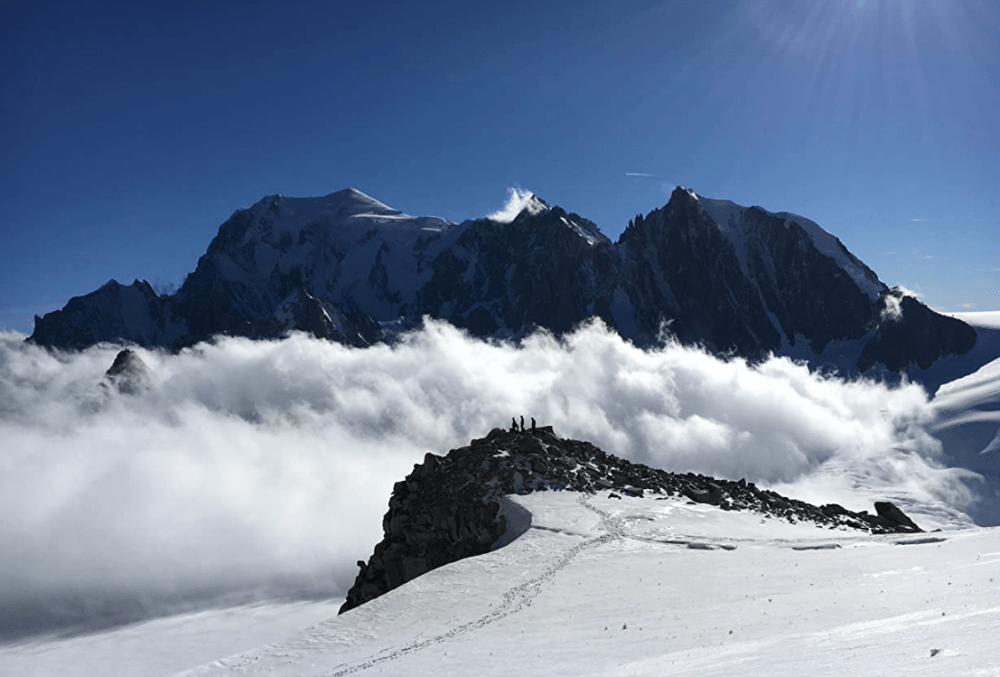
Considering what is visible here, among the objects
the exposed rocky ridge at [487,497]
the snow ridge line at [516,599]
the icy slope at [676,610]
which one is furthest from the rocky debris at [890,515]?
the snow ridge line at [516,599]

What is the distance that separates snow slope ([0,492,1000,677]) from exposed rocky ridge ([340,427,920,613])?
416 centimetres

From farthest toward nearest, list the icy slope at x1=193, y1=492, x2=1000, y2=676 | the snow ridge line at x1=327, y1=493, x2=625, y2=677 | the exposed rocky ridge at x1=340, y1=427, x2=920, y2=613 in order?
the exposed rocky ridge at x1=340, y1=427, x2=920, y2=613
the snow ridge line at x1=327, y1=493, x2=625, y2=677
the icy slope at x1=193, y1=492, x2=1000, y2=676

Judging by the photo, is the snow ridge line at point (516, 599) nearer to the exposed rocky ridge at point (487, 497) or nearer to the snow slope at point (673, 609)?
the snow slope at point (673, 609)

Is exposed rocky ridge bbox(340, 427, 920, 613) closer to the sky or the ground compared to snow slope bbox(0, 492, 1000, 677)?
closer to the sky

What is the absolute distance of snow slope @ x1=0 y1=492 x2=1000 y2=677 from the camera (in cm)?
1473

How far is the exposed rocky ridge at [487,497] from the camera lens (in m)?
44.4

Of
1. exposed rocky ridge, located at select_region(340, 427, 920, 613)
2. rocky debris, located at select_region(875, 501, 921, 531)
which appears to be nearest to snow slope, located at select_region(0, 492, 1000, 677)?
exposed rocky ridge, located at select_region(340, 427, 920, 613)

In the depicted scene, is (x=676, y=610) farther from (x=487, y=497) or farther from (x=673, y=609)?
(x=487, y=497)

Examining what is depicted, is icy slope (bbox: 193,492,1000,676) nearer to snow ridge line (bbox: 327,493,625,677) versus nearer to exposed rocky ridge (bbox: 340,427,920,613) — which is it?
snow ridge line (bbox: 327,493,625,677)

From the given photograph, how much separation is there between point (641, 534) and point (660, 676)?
23.1 meters

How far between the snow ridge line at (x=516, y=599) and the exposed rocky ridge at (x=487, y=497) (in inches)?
264

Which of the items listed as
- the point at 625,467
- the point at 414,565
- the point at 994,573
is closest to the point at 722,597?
the point at 994,573

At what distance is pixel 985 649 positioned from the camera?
1148 centimetres

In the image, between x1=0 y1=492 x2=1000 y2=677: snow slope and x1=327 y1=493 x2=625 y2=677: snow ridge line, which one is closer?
x1=0 y1=492 x2=1000 y2=677: snow slope
